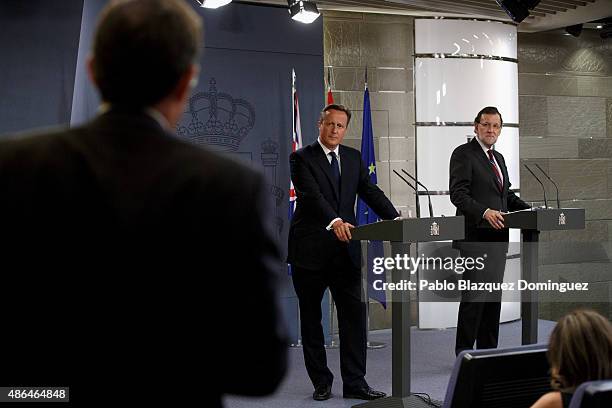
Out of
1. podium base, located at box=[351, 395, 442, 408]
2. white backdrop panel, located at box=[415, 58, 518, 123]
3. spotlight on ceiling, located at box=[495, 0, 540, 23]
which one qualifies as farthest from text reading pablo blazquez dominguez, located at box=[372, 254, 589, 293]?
white backdrop panel, located at box=[415, 58, 518, 123]

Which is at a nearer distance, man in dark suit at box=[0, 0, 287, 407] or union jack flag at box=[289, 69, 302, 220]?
man in dark suit at box=[0, 0, 287, 407]

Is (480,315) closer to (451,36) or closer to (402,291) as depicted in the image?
(402,291)

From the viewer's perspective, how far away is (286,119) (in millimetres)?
7008

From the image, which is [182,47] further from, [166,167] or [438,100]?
[438,100]

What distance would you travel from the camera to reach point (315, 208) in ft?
15.9

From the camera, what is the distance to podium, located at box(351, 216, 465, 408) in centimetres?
432

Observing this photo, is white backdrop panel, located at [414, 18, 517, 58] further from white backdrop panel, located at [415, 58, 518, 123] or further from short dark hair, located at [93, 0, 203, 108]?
short dark hair, located at [93, 0, 203, 108]

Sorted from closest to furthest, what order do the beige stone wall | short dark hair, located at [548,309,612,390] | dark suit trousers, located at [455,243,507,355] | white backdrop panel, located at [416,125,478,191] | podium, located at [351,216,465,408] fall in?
short dark hair, located at [548,309,612,390] < podium, located at [351,216,465,408] < dark suit trousers, located at [455,243,507,355] < white backdrop panel, located at [416,125,478,191] < the beige stone wall

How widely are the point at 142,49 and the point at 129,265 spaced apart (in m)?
0.30

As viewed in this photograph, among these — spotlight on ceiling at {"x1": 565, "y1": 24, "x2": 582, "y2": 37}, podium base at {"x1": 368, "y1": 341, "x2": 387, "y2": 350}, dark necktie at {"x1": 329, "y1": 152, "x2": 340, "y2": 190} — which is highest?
spotlight on ceiling at {"x1": 565, "y1": 24, "x2": 582, "y2": 37}

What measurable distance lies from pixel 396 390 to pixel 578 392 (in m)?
2.76

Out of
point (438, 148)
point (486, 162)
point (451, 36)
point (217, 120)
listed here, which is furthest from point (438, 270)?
point (451, 36)

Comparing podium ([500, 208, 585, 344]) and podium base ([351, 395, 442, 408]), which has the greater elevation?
podium ([500, 208, 585, 344])

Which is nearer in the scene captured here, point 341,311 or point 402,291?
point 402,291
